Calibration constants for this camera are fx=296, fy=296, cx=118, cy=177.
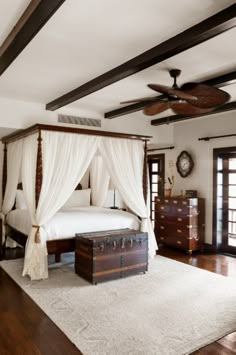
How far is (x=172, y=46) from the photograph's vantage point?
273 cm

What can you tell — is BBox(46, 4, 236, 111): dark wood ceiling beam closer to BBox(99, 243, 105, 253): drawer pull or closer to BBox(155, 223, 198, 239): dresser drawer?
BBox(99, 243, 105, 253): drawer pull

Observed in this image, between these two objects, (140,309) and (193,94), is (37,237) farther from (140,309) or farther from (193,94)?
(193,94)

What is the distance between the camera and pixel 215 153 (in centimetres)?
578

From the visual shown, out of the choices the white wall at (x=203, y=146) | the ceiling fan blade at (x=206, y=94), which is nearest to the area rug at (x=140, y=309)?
the white wall at (x=203, y=146)

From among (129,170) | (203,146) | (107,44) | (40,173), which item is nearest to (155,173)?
(203,146)

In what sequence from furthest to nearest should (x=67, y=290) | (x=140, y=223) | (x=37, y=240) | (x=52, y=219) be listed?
(x=140, y=223), (x=52, y=219), (x=37, y=240), (x=67, y=290)

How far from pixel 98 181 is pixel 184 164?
1888mm

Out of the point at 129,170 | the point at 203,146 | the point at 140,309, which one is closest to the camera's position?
the point at 140,309

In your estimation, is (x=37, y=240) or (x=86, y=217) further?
(x=86, y=217)

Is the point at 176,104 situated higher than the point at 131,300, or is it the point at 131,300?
the point at 176,104

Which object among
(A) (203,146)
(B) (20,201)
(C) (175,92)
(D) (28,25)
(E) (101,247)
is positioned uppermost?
(D) (28,25)

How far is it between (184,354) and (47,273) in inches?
92.0

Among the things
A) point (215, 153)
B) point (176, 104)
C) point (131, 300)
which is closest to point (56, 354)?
point (131, 300)

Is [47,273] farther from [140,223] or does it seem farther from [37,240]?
[140,223]
